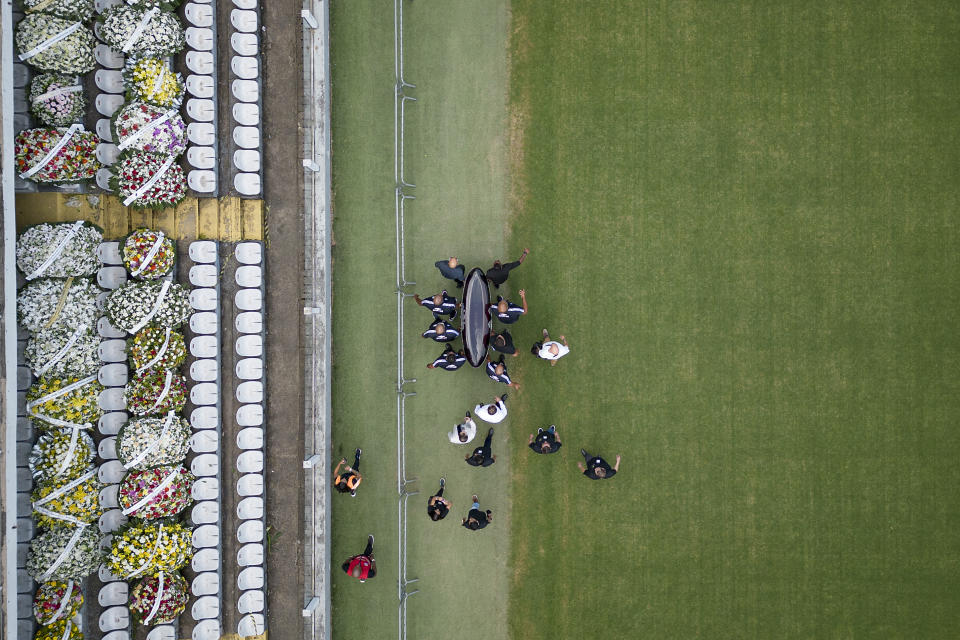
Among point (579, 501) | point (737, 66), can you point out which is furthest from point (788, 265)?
point (579, 501)

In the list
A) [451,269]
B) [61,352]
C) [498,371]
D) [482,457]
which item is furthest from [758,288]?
[61,352]

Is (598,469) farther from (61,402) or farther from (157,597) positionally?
(61,402)

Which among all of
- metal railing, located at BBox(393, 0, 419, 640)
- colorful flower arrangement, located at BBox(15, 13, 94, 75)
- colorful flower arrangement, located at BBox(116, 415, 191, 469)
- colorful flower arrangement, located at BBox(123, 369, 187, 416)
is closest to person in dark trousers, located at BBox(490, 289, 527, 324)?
metal railing, located at BBox(393, 0, 419, 640)

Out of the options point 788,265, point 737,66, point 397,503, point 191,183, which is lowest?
point 397,503

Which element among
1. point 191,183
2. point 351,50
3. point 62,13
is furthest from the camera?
point 351,50

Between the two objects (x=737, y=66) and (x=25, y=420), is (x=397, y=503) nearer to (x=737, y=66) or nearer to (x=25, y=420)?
(x=25, y=420)

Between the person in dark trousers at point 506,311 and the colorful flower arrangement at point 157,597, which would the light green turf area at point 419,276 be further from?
the colorful flower arrangement at point 157,597
